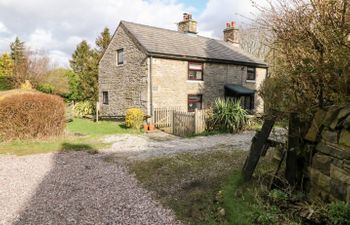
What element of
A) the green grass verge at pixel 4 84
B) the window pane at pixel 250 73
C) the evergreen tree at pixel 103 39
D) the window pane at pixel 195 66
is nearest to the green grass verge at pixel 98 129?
the window pane at pixel 195 66

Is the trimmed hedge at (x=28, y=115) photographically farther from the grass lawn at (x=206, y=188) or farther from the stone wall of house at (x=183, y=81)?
the stone wall of house at (x=183, y=81)

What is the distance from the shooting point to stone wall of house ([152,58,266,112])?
1711 cm

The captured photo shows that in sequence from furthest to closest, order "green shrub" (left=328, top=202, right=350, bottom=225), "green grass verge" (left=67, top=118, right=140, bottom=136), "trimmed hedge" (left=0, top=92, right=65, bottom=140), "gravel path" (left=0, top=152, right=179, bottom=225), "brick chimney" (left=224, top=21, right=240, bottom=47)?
"brick chimney" (left=224, top=21, right=240, bottom=47) → "green grass verge" (left=67, top=118, right=140, bottom=136) → "trimmed hedge" (left=0, top=92, right=65, bottom=140) → "gravel path" (left=0, top=152, right=179, bottom=225) → "green shrub" (left=328, top=202, right=350, bottom=225)

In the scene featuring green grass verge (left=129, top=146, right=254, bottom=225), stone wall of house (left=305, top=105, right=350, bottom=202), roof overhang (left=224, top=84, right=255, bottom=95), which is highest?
roof overhang (left=224, top=84, right=255, bottom=95)

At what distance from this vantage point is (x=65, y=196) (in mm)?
5355

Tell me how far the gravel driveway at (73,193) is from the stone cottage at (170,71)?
29.1ft

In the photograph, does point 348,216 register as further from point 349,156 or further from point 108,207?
point 108,207

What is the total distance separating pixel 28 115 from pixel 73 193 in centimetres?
676

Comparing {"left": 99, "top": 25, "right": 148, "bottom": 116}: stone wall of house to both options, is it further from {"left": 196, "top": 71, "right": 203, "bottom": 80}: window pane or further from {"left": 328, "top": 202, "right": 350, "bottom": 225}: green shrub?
{"left": 328, "top": 202, "right": 350, "bottom": 225}: green shrub

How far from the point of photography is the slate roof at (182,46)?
17594 millimetres

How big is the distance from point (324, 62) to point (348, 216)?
85.3 inches

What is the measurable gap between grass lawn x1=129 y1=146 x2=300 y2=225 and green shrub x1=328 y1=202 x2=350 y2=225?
71 centimetres

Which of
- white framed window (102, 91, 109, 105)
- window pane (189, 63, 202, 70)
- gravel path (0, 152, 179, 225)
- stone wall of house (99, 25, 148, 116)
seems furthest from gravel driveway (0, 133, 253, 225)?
white framed window (102, 91, 109, 105)

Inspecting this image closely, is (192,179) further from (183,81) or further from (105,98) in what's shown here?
(105,98)
